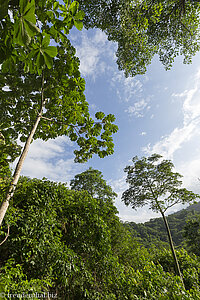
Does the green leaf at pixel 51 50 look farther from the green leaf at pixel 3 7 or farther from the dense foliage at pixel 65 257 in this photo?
the dense foliage at pixel 65 257

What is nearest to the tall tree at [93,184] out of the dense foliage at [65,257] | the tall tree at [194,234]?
the tall tree at [194,234]

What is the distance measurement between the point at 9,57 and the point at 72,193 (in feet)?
12.6

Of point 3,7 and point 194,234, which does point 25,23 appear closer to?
point 3,7

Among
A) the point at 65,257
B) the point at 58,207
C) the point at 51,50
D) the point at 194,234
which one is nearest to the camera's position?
the point at 51,50

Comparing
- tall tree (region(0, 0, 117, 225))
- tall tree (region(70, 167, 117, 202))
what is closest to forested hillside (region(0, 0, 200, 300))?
tall tree (region(0, 0, 117, 225))

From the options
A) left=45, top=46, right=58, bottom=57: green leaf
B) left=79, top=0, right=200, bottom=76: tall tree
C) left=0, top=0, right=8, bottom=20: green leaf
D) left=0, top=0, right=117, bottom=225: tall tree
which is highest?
left=79, top=0, right=200, bottom=76: tall tree

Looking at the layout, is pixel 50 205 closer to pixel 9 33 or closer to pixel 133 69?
pixel 9 33

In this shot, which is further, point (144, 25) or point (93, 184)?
point (93, 184)

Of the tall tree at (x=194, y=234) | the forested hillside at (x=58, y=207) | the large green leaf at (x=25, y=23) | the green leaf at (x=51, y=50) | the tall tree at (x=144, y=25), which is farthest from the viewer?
the tall tree at (x=194, y=234)

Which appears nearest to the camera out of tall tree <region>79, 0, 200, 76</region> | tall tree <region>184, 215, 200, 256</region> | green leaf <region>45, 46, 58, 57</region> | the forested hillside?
green leaf <region>45, 46, 58, 57</region>

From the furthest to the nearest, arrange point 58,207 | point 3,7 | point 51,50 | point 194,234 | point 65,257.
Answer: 1. point 194,234
2. point 58,207
3. point 65,257
4. point 51,50
5. point 3,7

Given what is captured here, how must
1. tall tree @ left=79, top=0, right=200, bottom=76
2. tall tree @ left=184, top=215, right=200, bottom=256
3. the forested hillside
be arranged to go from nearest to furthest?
the forested hillside < tall tree @ left=79, top=0, right=200, bottom=76 < tall tree @ left=184, top=215, right=200, bottom=256

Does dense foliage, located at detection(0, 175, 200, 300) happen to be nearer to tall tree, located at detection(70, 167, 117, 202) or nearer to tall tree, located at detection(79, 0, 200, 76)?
tall tree, located at detection(79, 0, 200, 76)

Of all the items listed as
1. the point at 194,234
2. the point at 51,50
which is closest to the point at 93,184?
the point at 194,234
